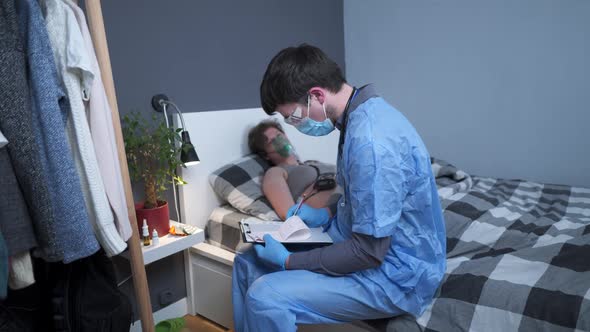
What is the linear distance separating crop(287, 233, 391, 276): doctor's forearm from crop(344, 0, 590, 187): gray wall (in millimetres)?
1915

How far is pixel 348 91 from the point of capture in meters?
1.17

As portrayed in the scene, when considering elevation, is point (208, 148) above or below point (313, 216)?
above

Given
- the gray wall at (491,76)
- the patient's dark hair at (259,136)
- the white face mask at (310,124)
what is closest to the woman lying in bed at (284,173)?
the patient's dark hair at (259,136)

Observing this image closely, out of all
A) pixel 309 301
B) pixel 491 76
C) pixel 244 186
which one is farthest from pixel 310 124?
pixel 491 76

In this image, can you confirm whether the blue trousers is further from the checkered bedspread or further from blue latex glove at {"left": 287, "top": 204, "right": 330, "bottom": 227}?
blue latex glove at {"left": 287, "top": 204, "right": 330, "bottom": 227}

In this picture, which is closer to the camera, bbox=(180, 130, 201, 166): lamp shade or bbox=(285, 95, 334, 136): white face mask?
bbox=(285, 95, 334, 136): white face mask

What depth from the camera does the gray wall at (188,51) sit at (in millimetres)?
1635

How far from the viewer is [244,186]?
1.82 meters

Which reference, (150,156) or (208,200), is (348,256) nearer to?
(150,156)

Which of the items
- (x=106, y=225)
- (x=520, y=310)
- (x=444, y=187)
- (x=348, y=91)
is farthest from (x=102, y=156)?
(x=444, y=187)

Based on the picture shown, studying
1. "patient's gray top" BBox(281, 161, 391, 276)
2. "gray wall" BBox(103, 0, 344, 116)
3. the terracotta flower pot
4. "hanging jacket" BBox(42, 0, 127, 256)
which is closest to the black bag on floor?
"hanging jacket" BBox(42, 0, 127, 256)

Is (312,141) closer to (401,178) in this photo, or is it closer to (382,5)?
(382,5)

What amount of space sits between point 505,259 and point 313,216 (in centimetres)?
66

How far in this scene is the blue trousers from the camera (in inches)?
41.2
